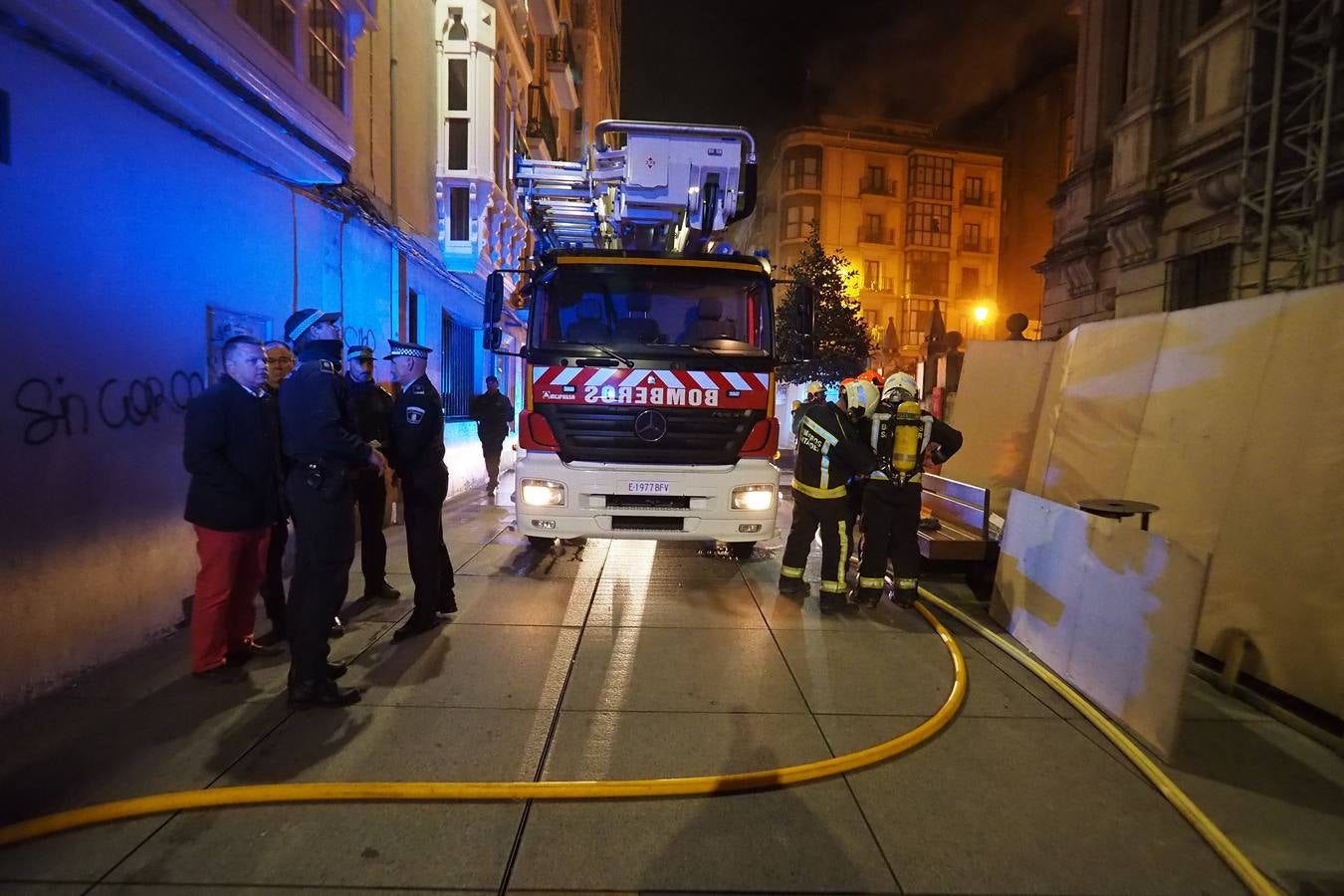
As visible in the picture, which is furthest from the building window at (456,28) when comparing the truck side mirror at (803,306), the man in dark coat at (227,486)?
the man in dark coat at (227,486)

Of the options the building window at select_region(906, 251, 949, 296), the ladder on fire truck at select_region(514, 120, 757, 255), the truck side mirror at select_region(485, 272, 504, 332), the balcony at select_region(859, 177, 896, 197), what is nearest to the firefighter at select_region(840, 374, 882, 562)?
the ladder on fire truck at select_region(514, 120, 757, 255)

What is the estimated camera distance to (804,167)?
122 ft

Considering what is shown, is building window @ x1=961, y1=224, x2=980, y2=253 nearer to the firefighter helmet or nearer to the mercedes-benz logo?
the firefighter helmet

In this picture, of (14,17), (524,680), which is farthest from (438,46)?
(524,680)

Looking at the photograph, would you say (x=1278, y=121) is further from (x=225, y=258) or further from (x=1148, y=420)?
(x=225, y=258)

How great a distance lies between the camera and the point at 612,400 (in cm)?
516

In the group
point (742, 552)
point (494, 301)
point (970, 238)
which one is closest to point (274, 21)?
point (494, 301)

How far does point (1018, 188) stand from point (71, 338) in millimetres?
43438

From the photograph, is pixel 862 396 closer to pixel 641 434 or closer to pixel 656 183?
pixel 641 434

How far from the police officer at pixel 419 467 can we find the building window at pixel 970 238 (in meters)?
40.6

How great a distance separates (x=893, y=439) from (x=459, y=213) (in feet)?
27.1

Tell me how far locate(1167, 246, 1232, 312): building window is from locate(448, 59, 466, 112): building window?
11.7 metres

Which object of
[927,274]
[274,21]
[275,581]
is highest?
[927,274]

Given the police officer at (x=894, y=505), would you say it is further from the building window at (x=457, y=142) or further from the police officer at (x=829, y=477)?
the building window at (x=457, y=142)
